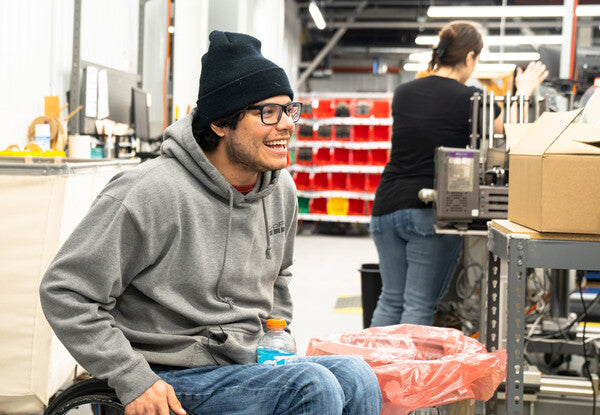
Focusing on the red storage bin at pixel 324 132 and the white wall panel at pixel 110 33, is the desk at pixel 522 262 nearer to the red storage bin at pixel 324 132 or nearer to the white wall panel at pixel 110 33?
the white wall panel at pixel 110 33

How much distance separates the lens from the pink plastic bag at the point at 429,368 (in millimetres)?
2049

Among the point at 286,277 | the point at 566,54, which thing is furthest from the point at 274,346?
the point at 566,54

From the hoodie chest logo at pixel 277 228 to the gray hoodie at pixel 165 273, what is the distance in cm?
1

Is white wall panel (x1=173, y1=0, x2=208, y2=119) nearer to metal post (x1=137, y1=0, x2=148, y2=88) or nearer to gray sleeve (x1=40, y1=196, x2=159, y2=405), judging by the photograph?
metal post (x1=137, y1=0, x2=148, y2=88)

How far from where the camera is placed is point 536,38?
1151 cm

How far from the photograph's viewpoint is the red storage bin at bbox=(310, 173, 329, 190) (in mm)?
11073

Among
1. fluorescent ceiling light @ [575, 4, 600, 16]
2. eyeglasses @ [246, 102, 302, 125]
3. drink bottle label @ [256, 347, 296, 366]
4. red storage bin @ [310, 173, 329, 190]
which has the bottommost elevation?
drink bottle label @ [256, 347, 296, 366]

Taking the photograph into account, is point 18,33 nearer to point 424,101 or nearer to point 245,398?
point 424,101

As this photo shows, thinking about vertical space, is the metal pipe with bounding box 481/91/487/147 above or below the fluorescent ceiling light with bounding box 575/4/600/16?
below

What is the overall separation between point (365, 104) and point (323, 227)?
6.70 ft

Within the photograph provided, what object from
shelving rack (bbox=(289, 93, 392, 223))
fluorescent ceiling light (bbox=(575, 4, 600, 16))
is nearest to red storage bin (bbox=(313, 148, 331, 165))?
shelving rack (bbox=(289, 93, 392, 223))

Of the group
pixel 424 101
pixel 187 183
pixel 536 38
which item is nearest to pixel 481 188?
pixel 424 101

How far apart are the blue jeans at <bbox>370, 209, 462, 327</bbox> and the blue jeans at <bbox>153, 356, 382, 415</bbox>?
1506 millimetres

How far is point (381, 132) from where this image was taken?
1094cm
